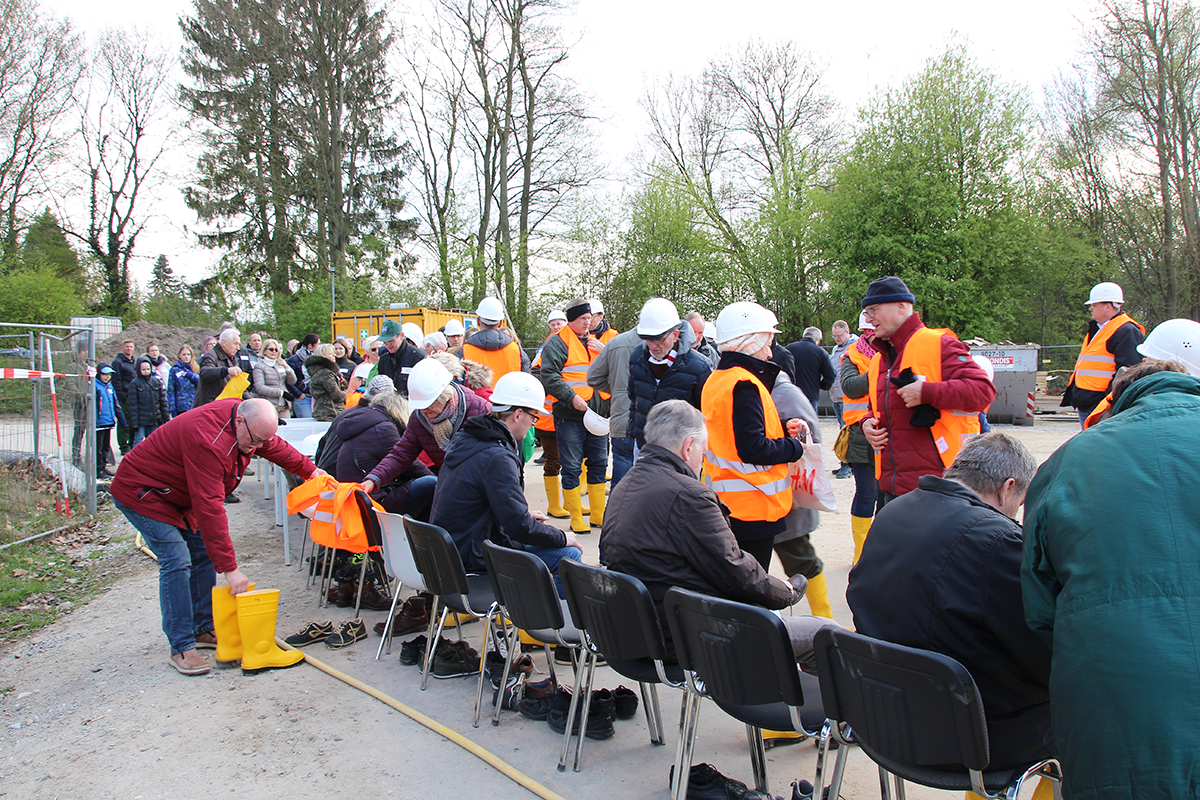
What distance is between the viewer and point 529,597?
311 centimetres

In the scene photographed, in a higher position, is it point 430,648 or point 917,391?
point 917,391

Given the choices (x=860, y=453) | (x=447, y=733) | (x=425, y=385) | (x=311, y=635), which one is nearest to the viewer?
(x=447, y=733)

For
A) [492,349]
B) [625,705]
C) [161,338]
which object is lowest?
[625,705]

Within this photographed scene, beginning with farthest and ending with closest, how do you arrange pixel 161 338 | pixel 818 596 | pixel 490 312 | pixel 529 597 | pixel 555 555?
1. pixel 161 338
2. pixel 490 312
3. pixel 818 596
4. pixel 555 555
5. pixel 529 597

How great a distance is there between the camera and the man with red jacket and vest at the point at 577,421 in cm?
665

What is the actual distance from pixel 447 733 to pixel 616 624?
1.12 meters

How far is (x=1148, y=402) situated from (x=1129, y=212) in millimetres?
26944

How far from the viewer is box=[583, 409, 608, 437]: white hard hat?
Result: 6215 mm

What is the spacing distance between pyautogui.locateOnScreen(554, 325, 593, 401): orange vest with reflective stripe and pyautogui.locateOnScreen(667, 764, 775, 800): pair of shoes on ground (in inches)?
169

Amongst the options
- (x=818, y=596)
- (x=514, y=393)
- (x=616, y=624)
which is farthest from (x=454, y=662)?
(x=818, y=596)

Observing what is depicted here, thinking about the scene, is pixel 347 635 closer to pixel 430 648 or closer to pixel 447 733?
pixel 430 648

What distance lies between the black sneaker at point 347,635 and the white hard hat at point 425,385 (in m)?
1.41

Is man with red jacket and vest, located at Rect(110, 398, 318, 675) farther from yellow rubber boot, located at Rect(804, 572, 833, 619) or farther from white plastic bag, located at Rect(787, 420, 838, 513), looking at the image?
yellow rubber boot, located at Rect(804, 572, 833, 619)

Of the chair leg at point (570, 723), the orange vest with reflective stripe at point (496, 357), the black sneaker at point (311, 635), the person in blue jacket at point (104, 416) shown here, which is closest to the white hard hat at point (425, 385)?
the black sneaker at point (311, 635)
